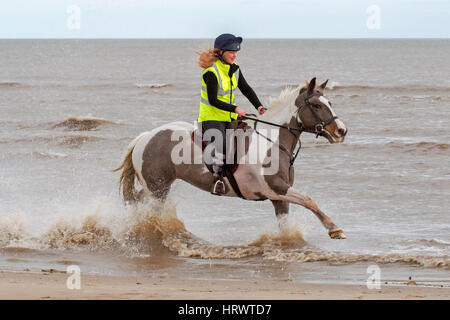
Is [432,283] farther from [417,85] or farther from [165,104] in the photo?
[417,85]

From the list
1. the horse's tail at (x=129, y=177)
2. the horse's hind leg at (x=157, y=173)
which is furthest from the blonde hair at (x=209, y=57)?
the horse's tail at (x=129, y=177)

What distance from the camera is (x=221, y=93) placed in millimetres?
8312

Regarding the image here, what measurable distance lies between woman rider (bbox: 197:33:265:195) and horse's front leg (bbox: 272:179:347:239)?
0.75 metres

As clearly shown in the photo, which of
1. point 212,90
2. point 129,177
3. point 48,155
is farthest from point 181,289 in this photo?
point 48,155

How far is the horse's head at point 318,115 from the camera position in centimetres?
808

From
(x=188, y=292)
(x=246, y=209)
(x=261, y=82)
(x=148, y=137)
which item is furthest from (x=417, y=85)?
(x=188, y=292)

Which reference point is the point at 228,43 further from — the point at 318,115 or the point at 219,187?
the point at 219,187

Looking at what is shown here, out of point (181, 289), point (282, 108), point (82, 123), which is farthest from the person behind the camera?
point (82, 123)

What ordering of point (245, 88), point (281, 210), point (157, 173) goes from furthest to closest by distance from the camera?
point (157, 173) → point (281, 210) → point (245, 88)

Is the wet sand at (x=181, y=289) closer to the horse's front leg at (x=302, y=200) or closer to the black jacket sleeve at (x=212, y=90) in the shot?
the horse's front leg at (x=302, y=200)

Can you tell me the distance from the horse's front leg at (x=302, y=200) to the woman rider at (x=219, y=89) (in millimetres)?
753

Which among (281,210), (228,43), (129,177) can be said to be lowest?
(281,210)

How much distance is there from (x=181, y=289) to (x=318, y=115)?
9.23 ft

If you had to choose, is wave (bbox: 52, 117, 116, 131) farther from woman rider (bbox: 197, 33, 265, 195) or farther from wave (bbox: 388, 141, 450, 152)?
woman rider (bbox: 197, 33, 265, 195)
